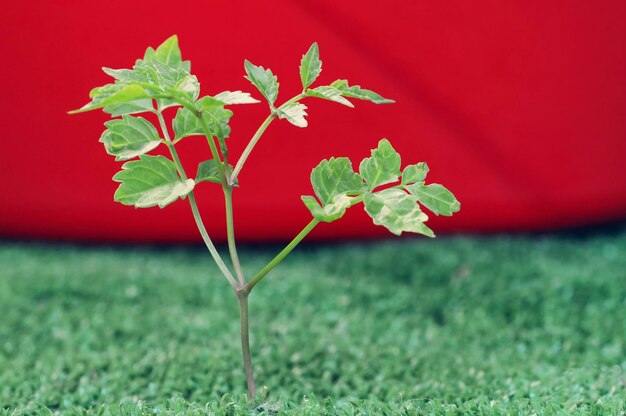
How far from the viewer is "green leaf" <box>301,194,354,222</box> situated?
2.15ft

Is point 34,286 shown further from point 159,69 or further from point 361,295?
point 159,69

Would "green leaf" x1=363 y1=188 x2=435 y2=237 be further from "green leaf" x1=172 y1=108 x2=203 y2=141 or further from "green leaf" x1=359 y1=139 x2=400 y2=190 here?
"green leaf" x1=172 y1=108 x2=203 y2=141

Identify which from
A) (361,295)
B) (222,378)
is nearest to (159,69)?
(222,378)

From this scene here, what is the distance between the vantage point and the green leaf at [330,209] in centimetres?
65

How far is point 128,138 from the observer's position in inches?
26.7

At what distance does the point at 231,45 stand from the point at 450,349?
86cm

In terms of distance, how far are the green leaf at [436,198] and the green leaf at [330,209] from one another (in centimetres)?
7

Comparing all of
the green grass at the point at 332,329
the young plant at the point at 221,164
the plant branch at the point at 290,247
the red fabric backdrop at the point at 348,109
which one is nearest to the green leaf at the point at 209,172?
the young plant at the point at 221,164

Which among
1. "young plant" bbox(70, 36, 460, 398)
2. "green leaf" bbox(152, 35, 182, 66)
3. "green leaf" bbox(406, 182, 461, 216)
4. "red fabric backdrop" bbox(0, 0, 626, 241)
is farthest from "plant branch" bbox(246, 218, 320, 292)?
"red fabric backdrop" bbox(0, 0, 626, 241)

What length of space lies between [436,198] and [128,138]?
0.30m

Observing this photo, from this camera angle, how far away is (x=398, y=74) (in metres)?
1.70

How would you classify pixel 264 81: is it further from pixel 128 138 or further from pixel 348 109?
pixel 348 109

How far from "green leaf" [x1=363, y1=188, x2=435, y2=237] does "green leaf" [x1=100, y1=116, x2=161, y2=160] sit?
0.70ft

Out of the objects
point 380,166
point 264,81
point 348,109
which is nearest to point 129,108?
point 264,81
